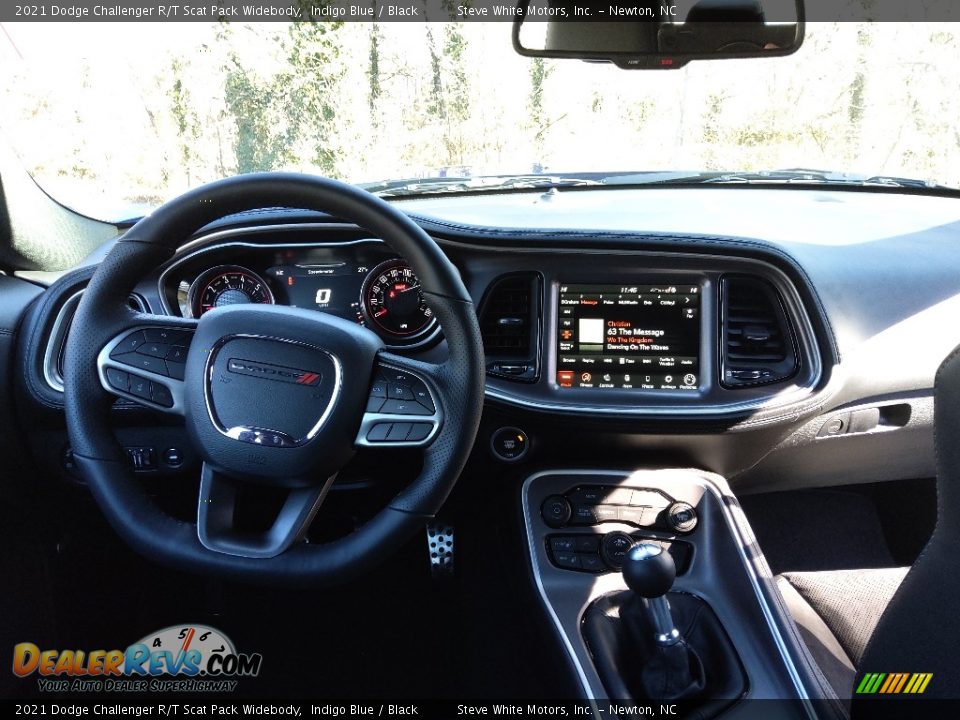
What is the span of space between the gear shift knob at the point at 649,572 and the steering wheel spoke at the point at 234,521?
0.79m

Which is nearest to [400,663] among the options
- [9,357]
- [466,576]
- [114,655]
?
[466,576]

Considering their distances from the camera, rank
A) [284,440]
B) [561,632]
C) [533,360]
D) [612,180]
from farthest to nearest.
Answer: [612,180], [533,360], [561,632], [284,440]

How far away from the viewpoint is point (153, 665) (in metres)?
2.49

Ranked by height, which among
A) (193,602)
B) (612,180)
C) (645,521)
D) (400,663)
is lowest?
(400,663)

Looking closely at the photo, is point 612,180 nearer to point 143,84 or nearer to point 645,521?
point 645,521

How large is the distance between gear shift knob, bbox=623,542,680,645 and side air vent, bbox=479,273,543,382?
583 mm

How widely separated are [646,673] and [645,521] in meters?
0.53

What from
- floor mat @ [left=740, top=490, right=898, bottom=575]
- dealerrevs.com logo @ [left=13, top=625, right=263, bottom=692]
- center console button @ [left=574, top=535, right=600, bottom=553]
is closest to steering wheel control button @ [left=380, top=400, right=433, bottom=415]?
center console button @ [left=574, top=535, right=600, bottom=553]

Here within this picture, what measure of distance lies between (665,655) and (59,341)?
5.91 feet

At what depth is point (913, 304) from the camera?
7.38 feet

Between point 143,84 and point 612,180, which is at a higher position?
point 143,84

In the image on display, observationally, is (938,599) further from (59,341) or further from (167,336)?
(59,341)

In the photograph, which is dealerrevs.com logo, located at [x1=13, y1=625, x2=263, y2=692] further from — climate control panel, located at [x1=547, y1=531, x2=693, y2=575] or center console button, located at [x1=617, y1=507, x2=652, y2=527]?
center console button, located at [x1=617, y1=507, x2=652, y2=527]

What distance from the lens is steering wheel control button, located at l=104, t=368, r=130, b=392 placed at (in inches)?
62.9
